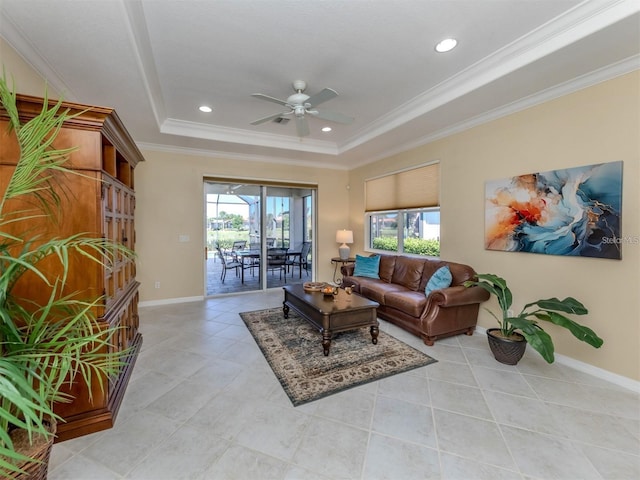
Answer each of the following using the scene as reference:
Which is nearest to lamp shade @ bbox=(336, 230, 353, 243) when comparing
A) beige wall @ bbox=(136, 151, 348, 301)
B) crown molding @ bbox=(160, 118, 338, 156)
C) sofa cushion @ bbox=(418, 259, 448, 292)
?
crown molding @ bbox=(160, 118, 338, 156)

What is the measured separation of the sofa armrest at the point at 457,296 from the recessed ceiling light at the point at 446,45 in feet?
8.22

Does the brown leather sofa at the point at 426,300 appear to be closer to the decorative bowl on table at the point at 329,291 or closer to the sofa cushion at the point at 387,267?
the sofa cushion at the point at 387,267

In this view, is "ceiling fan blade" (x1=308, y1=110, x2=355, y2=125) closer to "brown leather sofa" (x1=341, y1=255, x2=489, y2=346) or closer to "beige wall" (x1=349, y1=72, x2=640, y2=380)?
"beige wall" (x1=349, y1=72, x2=640, y2=380)

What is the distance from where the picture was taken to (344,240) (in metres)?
6.20

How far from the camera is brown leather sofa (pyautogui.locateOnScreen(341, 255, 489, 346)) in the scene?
3312mm

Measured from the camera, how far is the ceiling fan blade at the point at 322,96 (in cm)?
263

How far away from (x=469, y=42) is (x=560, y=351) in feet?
10.6

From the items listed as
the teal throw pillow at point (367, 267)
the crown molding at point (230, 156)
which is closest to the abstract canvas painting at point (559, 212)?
the teal throw pillow at point (367, 267)

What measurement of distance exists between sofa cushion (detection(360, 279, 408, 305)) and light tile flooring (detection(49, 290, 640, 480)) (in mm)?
1267

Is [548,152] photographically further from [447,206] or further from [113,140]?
[113,140]

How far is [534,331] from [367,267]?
9.16ft

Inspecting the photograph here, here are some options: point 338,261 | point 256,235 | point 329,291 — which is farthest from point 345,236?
point 329,291

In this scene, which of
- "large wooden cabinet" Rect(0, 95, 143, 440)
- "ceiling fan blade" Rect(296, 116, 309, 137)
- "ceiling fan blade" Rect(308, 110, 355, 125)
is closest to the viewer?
"large wooden cabinet" Rect(0, 95, 143, 440)

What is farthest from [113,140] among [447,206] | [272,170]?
[447,206]
